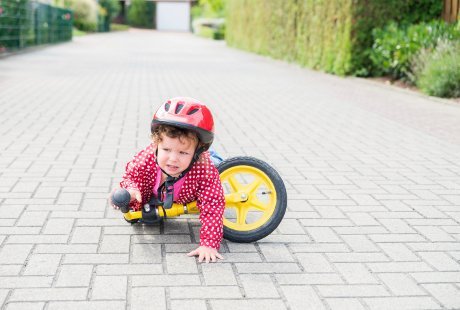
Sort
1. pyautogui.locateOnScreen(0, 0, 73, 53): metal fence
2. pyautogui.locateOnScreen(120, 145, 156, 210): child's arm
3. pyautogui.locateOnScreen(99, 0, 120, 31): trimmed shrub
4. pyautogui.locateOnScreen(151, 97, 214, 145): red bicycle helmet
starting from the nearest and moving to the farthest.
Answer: pyautogui.locateOnScreen(151, 97, 214, 145): red bicycle helmet
pyautogui.locateOnScreen(120, 145, 156, 210): child's arm
pyautogui.locateOnScreen(0, 0, 73, 53): metal fence
pyautogui.locateOnScreen(99, 0, 120, 31): trimmed shrub

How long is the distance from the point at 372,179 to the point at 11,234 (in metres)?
3.06

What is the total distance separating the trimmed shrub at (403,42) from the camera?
1141 cm

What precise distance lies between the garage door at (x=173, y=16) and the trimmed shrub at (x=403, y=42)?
58.9 metres

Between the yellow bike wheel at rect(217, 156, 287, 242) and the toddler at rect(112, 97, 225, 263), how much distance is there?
21 centimetres

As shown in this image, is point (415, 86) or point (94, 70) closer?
point (415, 86)

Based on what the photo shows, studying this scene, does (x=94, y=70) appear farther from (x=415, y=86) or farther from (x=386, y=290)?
(x=386, y=290)

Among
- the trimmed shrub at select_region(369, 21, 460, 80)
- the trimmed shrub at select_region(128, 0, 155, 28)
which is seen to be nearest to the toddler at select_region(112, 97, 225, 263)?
the trimmed shrub at select_region(369, 21, 460, 80)

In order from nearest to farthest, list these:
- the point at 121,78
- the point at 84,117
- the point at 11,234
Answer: the point at 11,234 < the point at 84,117 < the point at 121,78

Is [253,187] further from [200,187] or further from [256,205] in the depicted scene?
[200,187]

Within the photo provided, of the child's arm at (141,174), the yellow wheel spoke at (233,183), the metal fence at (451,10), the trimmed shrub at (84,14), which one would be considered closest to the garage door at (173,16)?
the trimmed shrub at (84,14)

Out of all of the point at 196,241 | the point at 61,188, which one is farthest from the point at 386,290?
the point at 61,188

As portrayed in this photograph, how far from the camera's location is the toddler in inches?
129

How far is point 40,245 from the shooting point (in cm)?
346

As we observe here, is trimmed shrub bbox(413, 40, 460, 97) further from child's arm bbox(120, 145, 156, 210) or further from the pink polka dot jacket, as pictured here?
child's arm bbox(120, 145, 156, 210)
